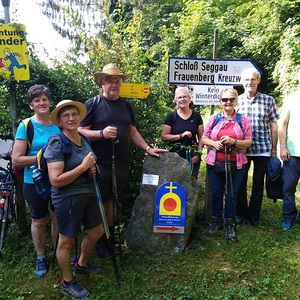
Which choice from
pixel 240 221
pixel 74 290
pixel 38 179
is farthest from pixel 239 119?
pixel 74 290

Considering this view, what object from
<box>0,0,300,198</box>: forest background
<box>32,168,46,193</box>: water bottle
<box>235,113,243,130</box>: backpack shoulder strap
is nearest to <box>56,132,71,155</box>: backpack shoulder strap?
<box>32,168,46,193</box>: water bottle

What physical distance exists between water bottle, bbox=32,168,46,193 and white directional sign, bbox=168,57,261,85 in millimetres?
2219

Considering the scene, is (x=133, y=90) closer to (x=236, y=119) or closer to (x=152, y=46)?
(x=236, y=119)

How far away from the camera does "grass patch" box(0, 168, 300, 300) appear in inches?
117

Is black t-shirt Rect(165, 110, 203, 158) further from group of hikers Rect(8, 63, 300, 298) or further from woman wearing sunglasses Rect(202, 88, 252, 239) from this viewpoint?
woman wearing sunglasses Rect(202, 88, 252, 239)

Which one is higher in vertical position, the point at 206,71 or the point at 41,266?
the point at 206,71

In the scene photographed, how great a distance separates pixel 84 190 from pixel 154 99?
98.2 inches

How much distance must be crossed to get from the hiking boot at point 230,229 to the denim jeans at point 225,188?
8 centimetres

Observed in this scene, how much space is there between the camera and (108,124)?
3.31 m

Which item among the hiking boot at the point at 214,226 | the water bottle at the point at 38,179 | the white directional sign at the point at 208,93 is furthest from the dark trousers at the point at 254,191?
the water bottle at the point at 38,179

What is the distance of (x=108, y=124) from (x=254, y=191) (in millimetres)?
2258

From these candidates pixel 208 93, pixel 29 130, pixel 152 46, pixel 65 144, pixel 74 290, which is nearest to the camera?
pixel 65 144

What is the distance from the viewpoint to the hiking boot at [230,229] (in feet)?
12.7

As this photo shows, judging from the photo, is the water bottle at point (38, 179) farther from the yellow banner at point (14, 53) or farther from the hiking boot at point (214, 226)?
the hiking boot at point (214, 226)
